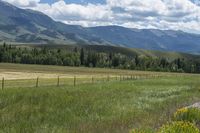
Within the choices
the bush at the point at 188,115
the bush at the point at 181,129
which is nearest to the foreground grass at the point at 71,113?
the bush at the point at 188,115

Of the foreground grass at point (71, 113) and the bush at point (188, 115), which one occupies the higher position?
the bush at point (188, 115)

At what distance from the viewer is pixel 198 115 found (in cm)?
1661

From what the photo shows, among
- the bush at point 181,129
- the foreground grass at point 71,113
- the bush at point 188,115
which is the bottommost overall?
the foreground grass at point 71,113

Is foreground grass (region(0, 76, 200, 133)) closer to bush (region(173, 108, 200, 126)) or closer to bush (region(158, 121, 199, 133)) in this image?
bush (region(173, 108, 200, 126))

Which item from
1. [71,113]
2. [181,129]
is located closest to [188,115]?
[181,129]

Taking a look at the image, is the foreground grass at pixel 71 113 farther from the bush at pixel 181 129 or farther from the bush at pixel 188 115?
the bush at pixel 181 129

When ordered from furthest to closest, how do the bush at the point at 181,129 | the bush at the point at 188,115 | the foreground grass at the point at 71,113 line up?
the foreground grass at the point at 71,113
the bush at the point at 188,115
the bush at the point at 181,129

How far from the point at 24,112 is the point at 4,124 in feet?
16.4

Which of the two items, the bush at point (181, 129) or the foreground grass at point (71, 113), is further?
the foreground grass at point (71, 113)

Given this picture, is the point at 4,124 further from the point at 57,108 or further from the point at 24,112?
the point at 57,108

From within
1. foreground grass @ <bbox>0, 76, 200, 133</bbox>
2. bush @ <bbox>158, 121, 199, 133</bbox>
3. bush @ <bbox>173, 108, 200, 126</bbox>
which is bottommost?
foreground grass @ <bbox>0, 76, 200, 133</bbox>

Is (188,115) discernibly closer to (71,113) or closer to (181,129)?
(181,129)

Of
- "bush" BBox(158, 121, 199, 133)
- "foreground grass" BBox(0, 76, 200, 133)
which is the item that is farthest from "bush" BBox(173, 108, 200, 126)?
"bush" BBox(158, 121, 199, 133)

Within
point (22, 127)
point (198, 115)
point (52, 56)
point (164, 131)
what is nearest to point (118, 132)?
point (198, 115)
